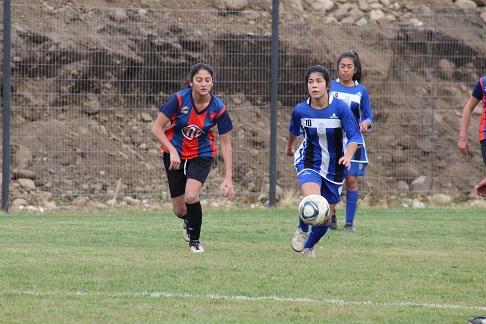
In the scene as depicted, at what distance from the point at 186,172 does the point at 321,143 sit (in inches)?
51.2

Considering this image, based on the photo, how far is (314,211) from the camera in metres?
10.2

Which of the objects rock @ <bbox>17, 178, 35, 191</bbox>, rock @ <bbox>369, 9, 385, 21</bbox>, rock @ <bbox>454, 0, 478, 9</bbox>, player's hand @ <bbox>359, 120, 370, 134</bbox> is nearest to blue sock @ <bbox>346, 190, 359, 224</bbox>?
player's hand @ <bbox>359, 120, 370, 134</bbox>

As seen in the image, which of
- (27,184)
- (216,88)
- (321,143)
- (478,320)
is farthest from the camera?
(216,88)

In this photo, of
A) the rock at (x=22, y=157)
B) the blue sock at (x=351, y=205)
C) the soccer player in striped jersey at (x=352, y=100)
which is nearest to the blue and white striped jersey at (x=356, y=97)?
the soccer player in striped jersey at (x=352, y=100)

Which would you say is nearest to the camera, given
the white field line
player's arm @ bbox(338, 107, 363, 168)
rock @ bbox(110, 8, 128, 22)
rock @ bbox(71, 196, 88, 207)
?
the white field line

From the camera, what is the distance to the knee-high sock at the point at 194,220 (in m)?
11.1

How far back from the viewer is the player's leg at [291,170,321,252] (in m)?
10.6

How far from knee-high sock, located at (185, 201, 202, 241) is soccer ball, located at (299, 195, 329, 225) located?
1225mm

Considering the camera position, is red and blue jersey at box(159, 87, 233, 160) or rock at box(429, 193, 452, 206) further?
rock at box(429, 193, 452, 206)

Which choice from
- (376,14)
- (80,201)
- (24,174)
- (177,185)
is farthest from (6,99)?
(376,14)

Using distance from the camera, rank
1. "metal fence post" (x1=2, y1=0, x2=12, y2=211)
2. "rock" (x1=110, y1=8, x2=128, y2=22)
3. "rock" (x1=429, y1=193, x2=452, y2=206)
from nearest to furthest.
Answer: "metal fence post" (x1=2, y1=0, x2=12, y2=211) → "rock" (x1=110, y1=8, x2=128, y2=22) → "rock" (x1=429, y1=193, x2=452, y2=206)

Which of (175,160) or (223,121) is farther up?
(223,121)

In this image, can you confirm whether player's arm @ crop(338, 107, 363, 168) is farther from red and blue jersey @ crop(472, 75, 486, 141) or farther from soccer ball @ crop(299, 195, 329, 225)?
red and blue jersey @ crop(472, 75, 486, 141)

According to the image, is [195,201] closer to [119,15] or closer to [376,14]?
[119,15]
